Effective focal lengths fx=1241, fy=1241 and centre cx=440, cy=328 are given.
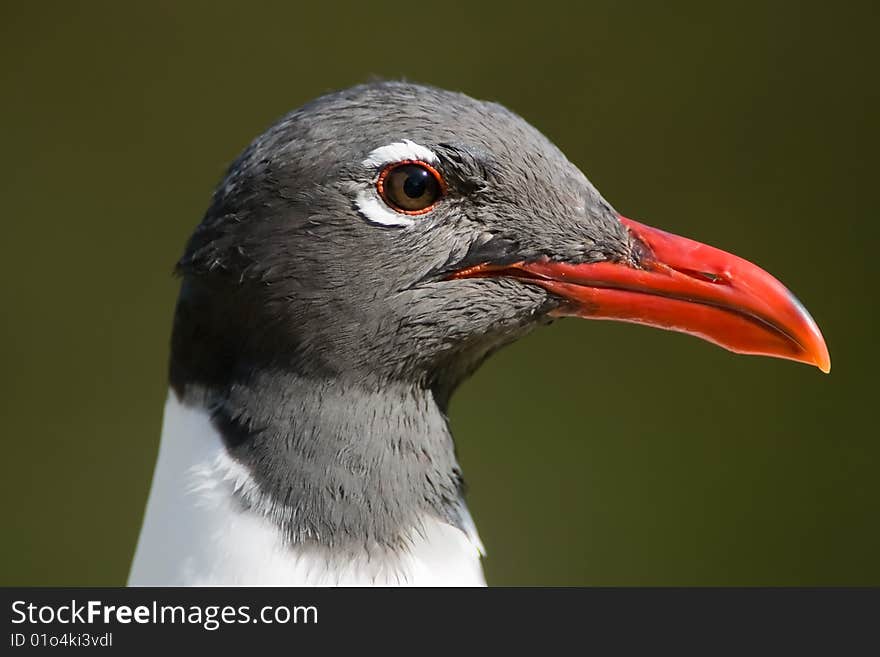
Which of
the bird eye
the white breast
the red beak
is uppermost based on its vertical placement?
the bird eye

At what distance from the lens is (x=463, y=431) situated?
462 centimetres

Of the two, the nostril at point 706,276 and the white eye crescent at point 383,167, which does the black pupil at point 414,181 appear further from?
the nostril at point 706,276

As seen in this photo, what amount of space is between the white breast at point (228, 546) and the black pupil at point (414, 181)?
0.48m

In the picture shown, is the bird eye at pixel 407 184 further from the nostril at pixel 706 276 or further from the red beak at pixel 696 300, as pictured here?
the nostril at pixel 706 276

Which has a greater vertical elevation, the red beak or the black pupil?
→ the black pupil

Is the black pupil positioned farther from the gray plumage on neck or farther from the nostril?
the nostril

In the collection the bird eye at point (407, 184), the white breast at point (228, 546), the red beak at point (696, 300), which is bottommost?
the white breast at point (228, 546)

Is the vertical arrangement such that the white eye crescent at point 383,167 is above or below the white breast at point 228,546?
above

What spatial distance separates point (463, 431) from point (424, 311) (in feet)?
9.06

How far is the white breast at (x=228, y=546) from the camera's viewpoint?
186cm

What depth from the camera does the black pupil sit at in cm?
186

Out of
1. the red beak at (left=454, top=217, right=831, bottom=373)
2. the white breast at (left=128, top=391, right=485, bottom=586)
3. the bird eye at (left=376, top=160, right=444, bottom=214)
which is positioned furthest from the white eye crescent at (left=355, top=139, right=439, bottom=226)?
the white breast at (left=128, top=391, right=485, bottom=586)

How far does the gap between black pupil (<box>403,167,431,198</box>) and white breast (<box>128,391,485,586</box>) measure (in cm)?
48

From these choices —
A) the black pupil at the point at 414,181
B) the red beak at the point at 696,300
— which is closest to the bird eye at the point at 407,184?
the black pupil at the point at 414,181
